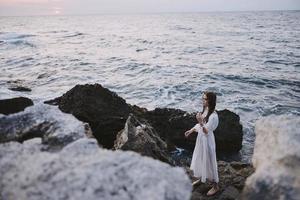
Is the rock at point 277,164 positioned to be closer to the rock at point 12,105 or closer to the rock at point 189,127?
the rock at point 12,105

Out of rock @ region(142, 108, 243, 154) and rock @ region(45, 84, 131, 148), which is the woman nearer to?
rock @ region(45, 84, 131, 148)

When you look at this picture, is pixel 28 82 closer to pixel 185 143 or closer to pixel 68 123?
pixel 185 143

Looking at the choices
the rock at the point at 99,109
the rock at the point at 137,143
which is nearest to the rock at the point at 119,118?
the rock at the point at 99,109

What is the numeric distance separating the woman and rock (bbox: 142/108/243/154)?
112 inches

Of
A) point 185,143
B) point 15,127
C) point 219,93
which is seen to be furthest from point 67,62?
point 15,127

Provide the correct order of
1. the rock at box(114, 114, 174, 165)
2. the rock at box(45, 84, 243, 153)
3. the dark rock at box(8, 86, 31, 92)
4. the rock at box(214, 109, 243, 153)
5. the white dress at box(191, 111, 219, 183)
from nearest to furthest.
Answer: the rock at box(114, 114, 174, 165) < the white dress at box(191, 111, 219, 183) < the rock at box(45, 84, 243, 153) < the rock at box(214, 109, 243, 153) < the dark rock at box(8, 86, 31, 92)

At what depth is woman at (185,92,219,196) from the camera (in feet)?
18.8

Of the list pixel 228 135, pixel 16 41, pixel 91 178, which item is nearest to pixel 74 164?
pixel 91 178

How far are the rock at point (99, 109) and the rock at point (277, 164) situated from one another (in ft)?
13.1

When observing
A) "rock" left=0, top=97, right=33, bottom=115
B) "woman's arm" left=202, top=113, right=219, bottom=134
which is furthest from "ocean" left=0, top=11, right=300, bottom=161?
"rock" left=0, top=97, right=33, bottom=115

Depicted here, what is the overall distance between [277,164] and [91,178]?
5.69ft

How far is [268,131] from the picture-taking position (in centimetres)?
373

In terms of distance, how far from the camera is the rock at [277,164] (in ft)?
9.07

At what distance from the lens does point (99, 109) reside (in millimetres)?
7781
